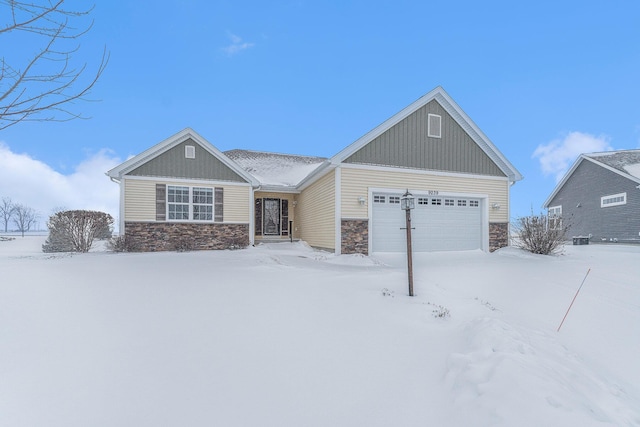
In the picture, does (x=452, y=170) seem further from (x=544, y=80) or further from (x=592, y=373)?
(x=592, y=373)

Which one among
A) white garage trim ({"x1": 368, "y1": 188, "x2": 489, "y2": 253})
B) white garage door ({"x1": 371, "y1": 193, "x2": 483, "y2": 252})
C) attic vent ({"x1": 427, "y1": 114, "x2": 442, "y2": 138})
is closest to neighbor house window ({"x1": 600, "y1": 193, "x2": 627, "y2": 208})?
white garage trim ({"x1": 368, "y1": 188, "x2": 489, "y2": 253})

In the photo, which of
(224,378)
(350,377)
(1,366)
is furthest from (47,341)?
(350,377)

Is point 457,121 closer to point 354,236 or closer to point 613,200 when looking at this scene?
point 354,236

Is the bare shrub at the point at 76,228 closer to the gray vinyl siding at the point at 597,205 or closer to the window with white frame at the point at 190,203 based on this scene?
the window with white frame at the point at 190,203

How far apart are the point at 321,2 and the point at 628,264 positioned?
1423 centimetres

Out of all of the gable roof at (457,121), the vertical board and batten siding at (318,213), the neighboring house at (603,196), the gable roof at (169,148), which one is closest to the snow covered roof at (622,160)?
the neighboring house at (603,196)

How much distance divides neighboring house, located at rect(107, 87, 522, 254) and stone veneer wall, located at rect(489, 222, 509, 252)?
44 millimetres

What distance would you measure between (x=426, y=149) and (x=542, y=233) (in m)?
5.51

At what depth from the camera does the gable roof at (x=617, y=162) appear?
1817 cm

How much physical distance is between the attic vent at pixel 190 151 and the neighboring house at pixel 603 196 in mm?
19823

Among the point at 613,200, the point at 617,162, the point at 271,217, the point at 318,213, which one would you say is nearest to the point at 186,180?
the point at 271,217

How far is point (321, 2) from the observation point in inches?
461

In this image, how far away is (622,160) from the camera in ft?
66.4

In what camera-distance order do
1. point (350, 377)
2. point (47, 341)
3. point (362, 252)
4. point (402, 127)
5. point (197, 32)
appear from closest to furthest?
point (350, 377), point (47, 341), point (197, 32), point (362, 252), point (402, 127)
